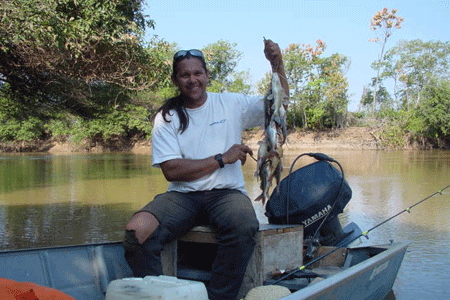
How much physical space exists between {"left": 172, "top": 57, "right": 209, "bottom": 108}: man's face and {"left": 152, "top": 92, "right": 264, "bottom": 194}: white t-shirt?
0.12 meters

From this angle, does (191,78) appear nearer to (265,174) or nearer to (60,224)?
(265,174)

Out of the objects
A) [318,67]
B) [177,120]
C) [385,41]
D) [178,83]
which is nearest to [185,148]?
[177,120]

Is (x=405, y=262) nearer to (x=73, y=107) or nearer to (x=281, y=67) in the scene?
(x=281, y=67)

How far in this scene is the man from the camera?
3.40 metres

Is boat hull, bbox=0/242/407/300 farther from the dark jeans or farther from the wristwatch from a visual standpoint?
the wristwatch

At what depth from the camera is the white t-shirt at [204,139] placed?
366cm

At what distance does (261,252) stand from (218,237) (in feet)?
1.03

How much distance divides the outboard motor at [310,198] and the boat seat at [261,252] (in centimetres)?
24

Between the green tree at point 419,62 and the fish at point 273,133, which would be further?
the green tree at point 419,62

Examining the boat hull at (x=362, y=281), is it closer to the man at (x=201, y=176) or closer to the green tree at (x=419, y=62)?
the man at (x=201, y=176)

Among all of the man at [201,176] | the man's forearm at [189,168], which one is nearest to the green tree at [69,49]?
the man at [201,176]

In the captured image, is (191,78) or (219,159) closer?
(219,159)

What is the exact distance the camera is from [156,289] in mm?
2305

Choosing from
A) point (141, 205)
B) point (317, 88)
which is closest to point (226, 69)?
point (317, 88)
